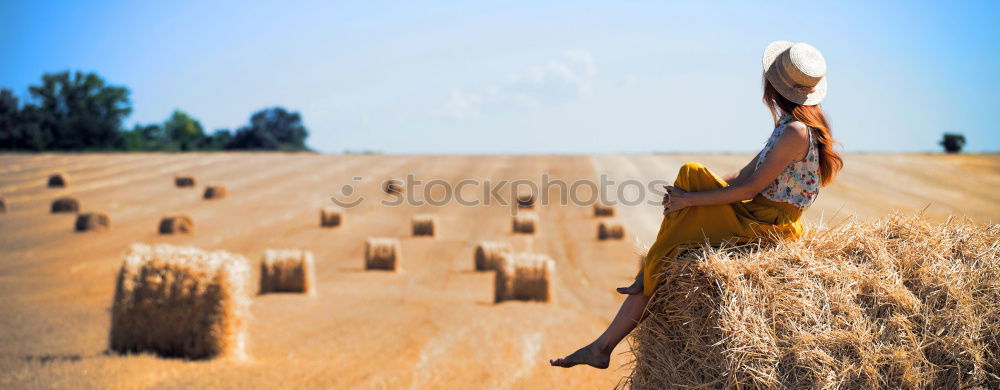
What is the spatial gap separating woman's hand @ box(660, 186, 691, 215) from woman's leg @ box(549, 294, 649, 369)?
0.58 m

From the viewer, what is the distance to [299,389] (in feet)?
27.2

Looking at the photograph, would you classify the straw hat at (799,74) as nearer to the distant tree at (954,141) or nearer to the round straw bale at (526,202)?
the round straw bale at (526,202)

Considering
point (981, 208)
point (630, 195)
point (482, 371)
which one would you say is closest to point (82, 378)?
point (482, 371)

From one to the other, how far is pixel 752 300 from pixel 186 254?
8.06 metres

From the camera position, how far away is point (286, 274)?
17375mm

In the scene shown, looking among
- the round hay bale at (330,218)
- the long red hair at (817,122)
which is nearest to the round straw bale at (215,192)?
the round hay bale at (330,218)

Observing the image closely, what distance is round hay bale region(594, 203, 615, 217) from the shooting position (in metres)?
33.7

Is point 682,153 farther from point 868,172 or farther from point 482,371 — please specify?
point 482,371

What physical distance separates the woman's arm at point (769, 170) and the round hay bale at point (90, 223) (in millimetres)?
27416

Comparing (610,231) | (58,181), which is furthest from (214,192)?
(610,231)

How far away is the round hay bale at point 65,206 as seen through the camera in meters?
31.0

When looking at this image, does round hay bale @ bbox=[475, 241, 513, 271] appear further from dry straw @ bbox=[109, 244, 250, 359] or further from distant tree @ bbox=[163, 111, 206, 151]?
distant tree @ bbox=[163, 111, 206, 151]

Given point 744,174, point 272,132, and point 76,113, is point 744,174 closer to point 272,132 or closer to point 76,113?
point 76,113

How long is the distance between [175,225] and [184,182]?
12503 millimetres
